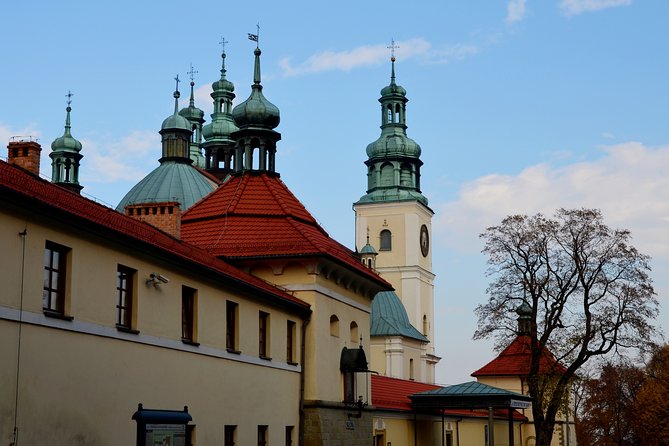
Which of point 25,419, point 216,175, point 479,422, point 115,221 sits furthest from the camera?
point 216,175

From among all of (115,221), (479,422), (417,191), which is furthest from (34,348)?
(417,191)

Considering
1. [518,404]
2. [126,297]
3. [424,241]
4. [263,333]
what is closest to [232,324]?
[263,333]

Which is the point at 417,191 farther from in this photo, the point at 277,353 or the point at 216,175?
the point at 277,353

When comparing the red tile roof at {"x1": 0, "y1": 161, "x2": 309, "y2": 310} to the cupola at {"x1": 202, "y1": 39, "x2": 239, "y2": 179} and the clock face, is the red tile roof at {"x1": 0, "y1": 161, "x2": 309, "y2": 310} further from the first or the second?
the clock face

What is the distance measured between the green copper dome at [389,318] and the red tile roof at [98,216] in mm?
61184

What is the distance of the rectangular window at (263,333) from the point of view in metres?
27.8

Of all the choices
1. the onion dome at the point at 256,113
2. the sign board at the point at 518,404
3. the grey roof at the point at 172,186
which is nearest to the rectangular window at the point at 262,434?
the onion dome at the point at 256,113

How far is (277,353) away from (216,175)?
193 ft

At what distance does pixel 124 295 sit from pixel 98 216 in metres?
1.67

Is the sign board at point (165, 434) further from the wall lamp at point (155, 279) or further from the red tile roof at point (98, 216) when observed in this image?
the red tile roof at point (98, 216)

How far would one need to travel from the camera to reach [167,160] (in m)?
72.9

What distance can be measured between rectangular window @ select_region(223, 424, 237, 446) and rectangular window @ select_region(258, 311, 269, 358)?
103 inches

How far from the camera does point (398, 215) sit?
103 meters

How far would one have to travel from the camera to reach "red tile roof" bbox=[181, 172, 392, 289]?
3086 centimetres
